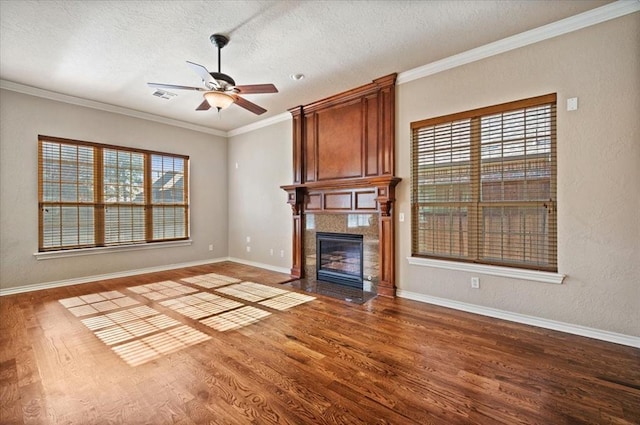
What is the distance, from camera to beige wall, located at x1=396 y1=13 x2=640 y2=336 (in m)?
2.61

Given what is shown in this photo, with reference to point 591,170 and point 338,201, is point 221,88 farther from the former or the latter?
point 591,170

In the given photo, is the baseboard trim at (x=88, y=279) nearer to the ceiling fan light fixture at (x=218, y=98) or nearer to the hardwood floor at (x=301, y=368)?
the hardwood floor at (x=301, y=368)

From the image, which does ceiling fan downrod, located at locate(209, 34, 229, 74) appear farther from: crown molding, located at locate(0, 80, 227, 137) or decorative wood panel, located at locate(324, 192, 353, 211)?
crown molding, located at locate(0, 80, 227, 137)

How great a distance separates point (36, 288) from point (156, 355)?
3580mm

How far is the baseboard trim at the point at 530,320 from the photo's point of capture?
2.65 metres

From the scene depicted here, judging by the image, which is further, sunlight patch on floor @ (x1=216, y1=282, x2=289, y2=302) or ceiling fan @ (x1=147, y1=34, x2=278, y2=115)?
sunlight patch on floor @ (x1=216, y1=282, x2=289, y2=302)

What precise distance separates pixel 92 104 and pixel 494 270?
6.67 meters

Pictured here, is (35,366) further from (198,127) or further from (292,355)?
(198,127)

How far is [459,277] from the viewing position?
354 centimetres

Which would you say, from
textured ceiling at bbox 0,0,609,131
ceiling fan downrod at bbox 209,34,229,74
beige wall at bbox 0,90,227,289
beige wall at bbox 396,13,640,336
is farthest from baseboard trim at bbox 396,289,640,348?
beige wall at bbox 0,90,227,289

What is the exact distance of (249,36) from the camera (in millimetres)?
3096

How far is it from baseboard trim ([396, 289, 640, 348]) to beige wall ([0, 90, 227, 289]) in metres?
4.82

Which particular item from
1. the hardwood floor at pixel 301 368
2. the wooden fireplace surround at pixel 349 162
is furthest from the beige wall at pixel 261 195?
the hardwood floor at pixel 301 368

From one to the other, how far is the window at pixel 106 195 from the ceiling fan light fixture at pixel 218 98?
3296 millimetres
